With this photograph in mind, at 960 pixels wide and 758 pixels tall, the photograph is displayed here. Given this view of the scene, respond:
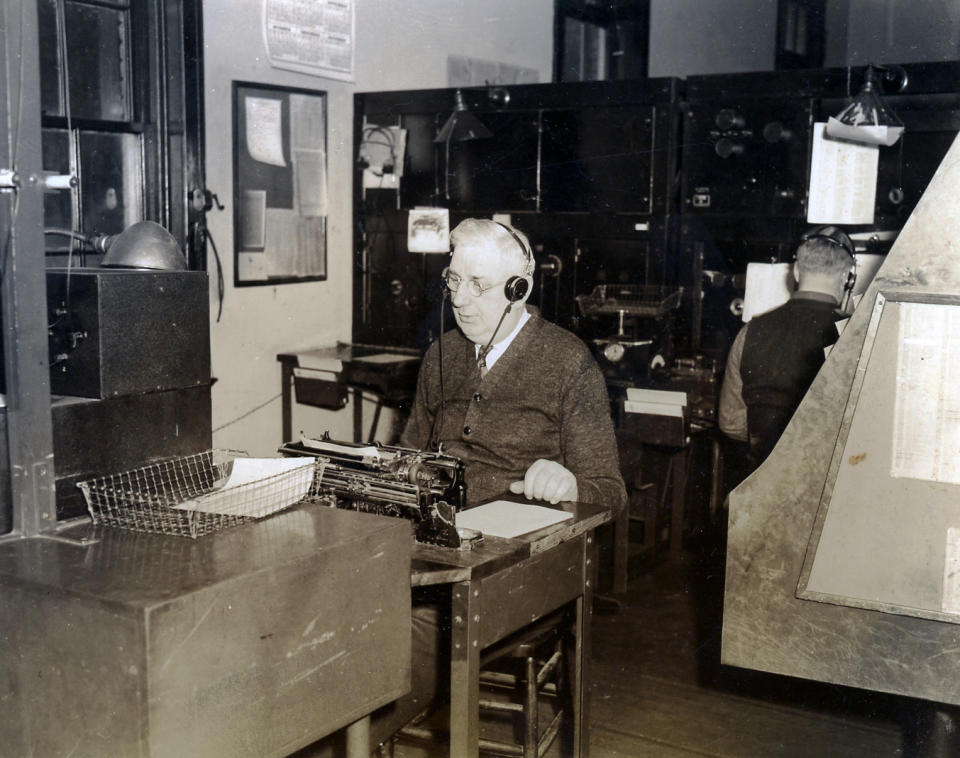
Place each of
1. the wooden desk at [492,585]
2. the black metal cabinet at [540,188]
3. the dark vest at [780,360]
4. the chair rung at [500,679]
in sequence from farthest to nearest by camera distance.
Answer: the black metal cabinet at [540,188], the dark vest at [780,360], the chair rung at [500,679], the wooden desk at [492,585]

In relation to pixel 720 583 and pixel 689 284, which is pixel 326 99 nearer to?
pixel 689 284

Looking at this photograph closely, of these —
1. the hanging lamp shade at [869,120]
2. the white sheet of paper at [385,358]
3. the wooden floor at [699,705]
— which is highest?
the hanging lamp shade at [869,120]

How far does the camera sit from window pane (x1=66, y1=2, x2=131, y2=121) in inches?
150

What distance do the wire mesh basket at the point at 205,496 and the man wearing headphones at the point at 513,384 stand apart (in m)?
0.62

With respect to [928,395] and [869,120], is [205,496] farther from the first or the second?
[869,120]

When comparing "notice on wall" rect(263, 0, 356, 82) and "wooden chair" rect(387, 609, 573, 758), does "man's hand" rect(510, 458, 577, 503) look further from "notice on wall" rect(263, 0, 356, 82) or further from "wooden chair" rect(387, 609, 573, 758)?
"notice on wall" rect(263, 0, 356, 82)

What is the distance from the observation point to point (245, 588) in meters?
1.44

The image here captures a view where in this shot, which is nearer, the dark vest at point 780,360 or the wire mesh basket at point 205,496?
the wire mesh basket at point 205,496

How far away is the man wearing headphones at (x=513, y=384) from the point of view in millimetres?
2559

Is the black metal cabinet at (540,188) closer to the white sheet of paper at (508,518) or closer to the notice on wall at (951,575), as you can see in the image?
the white sheet of paper at (508,518)

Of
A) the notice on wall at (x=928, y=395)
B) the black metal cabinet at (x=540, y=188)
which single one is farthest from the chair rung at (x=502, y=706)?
the black metal cabinet at (x=540, y=188)

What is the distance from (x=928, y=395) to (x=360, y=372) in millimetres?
3198

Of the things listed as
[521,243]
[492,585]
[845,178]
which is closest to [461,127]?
[845,178]

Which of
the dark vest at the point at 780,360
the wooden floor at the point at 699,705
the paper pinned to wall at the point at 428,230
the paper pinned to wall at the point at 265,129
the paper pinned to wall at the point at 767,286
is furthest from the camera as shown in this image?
the paper pinned to wall at the point at 428,230
